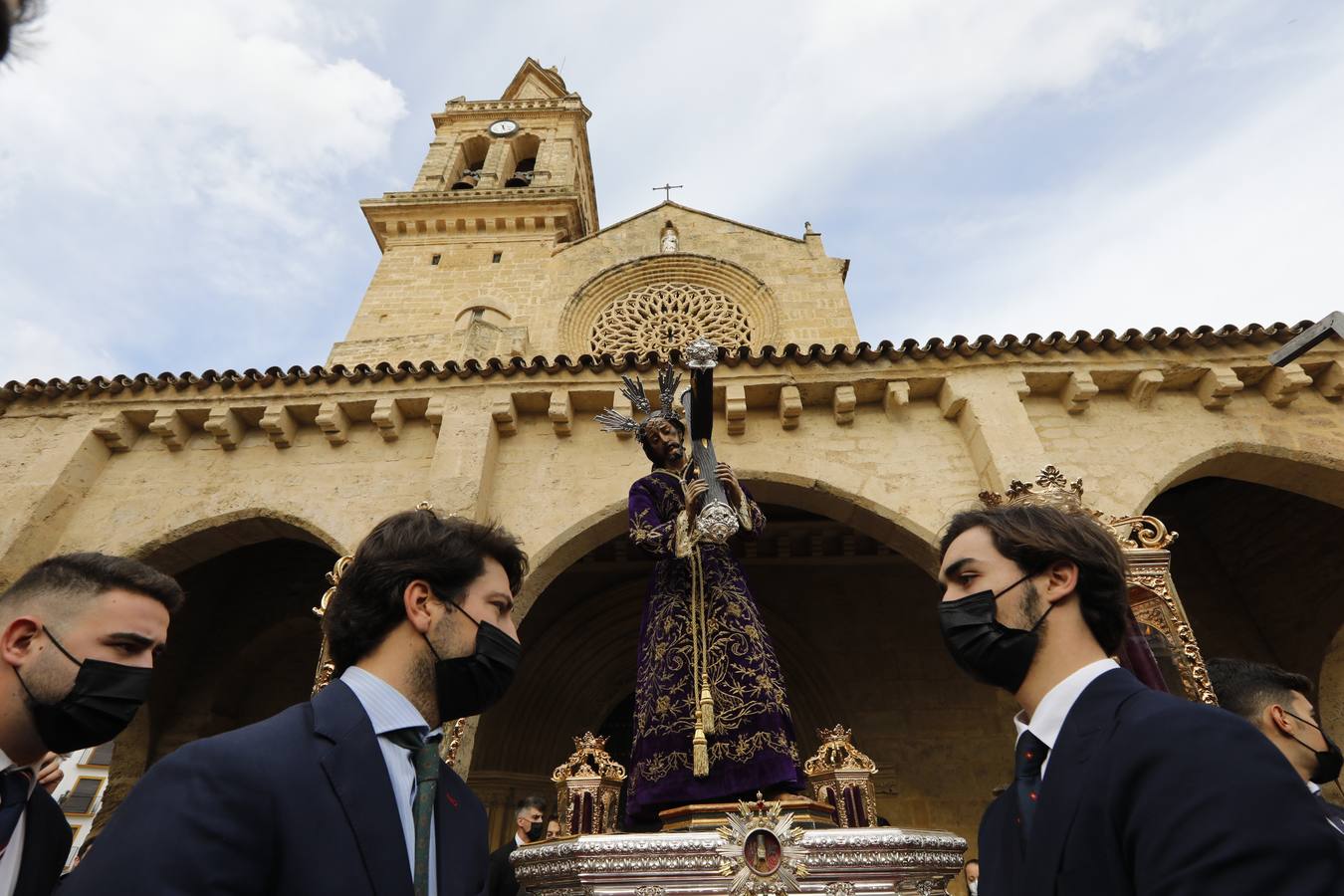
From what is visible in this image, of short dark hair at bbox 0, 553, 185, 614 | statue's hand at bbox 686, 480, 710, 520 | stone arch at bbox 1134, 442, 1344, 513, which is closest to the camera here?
short dark hair at bbox 0, 553, 185, 614

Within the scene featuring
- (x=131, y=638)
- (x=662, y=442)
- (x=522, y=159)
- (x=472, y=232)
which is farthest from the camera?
(x=522, y=159)

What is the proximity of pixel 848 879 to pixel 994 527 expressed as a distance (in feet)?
3.91

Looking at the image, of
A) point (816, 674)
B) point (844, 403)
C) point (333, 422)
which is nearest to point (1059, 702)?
point (844, 403)

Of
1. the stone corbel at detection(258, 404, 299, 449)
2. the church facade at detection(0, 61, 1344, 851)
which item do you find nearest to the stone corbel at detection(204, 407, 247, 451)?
the church facade at detection(0, 61, 1344, 851)

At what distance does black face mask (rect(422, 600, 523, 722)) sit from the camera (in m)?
1.67

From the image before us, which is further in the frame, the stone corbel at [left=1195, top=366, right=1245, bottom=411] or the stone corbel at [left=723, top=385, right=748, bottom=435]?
the stone corbel at [left=723, top=385, right=748, bottom=435]

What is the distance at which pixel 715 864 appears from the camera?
209 centimetres

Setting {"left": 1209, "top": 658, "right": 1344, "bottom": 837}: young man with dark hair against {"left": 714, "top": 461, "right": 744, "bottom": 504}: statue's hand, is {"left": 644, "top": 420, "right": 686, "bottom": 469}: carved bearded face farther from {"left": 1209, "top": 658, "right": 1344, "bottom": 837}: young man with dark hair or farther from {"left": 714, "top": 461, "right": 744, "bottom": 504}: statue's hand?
{"left": 1209, "top": 658, "right": 1344, "bottom": 837}: young man with dark hair

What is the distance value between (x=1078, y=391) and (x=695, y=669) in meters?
5.11

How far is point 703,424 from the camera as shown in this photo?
346cm

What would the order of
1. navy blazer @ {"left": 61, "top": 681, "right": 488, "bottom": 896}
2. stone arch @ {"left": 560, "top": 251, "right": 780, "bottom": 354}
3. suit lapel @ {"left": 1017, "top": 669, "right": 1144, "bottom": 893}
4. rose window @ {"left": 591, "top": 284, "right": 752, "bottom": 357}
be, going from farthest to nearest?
1. stone arch @ {"left": 560, "top": 251, "right": 780, "bottom": 354}
2. rose window @ {"left": 591, "top": 284, "right": 752, "bottom": 357}
3. suit lapel @ {"left": 1017, "top": 669, "right": 1144, "bottom": 893}
4. navy blazer @ {"left": 61, "top": 681, "right": 488, "bottom": 896}

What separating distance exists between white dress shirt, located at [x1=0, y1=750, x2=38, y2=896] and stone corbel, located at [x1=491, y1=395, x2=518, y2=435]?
16.4 ft

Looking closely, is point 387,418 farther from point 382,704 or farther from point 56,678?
point 382,704

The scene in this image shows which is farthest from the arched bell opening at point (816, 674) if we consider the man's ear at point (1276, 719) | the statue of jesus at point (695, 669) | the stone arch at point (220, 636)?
the man's ear at point (1276, 719)
